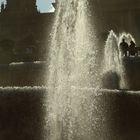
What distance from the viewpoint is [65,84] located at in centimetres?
1282

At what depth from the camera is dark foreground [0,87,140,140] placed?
1207 centimetres

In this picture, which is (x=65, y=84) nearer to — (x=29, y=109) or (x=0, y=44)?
(x=29, y=109)

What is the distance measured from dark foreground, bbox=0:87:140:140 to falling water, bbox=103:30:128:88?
A: 6299 millimetres

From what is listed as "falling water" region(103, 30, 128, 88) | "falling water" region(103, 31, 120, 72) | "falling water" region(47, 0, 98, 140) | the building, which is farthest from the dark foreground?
the building

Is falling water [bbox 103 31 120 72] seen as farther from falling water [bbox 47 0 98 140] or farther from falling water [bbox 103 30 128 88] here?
falling water [bbox 47 0 98 140]

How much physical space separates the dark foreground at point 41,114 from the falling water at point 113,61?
6.30m

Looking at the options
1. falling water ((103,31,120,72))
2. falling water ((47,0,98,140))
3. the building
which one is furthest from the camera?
the building

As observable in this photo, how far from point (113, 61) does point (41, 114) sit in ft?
41.3

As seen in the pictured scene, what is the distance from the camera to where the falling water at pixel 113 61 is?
20.0m

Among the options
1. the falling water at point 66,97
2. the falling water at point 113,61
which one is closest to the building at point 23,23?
the falling water at point 113,61

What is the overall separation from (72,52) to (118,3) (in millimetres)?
42333

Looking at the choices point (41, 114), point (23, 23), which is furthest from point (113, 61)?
point (23, 23)

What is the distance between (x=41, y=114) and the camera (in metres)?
12.1

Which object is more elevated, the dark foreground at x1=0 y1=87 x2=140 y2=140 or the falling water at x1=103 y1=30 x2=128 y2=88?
the falling water at x1=103 y1=30 x2=128 y2=88
